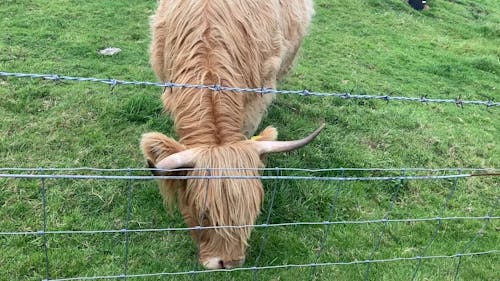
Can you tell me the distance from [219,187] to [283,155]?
213 centimetres

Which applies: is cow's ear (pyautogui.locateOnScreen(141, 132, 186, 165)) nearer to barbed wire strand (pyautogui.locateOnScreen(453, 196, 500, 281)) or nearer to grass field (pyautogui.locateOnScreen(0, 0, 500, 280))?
grass field (pyautogui.locateOnScreen(0, 0, 500, 280))

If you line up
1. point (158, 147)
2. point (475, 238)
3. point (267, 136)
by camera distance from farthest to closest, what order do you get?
point (475, 238) → point (267, 136) → point (158, 147)

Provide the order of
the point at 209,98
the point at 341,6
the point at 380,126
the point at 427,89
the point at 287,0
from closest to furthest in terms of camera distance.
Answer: the point at 209,98 < the point at 287,0 < the point at 380,126 < the point at 427,89 < the point at 341,6

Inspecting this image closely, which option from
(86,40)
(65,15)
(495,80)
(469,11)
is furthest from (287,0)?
(469,11)

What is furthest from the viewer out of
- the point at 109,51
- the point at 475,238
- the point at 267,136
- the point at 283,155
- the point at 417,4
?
the point at 417,4

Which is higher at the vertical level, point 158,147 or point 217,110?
point 217,110

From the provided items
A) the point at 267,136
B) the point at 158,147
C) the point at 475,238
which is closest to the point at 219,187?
the point at 158,147

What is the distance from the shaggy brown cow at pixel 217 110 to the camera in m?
3.13

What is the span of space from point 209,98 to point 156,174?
2.35 feet

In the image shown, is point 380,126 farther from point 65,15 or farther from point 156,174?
point 65,15

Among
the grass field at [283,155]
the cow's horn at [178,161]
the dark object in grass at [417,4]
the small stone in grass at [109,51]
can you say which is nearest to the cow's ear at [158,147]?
the cow's horn at [178,161]

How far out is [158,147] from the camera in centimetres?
336

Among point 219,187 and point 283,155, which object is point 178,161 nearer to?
point 219,187

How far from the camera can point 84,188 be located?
171 inches
